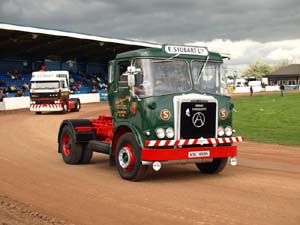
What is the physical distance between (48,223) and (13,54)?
46.0 metres

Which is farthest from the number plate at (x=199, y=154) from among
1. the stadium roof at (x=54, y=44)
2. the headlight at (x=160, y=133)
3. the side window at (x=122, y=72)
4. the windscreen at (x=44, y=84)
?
the stadium roof at (x=54, y=44)

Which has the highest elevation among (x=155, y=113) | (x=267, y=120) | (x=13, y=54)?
(x=13, y=54)

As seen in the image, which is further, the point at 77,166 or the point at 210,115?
the point at 77,166

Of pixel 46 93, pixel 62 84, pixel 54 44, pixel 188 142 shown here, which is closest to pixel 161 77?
pixel 188 142

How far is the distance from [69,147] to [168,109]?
380 cm

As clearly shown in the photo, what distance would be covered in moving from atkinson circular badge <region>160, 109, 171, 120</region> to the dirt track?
1.29 meters

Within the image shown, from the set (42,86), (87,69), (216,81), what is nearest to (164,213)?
(216,81)

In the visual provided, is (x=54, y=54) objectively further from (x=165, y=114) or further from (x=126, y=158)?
(x=165, y=114)

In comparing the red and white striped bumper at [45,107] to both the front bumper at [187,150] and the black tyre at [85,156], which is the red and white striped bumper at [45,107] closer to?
the black tyre at [85,156]

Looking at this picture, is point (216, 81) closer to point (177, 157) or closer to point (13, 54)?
point (177, 157)

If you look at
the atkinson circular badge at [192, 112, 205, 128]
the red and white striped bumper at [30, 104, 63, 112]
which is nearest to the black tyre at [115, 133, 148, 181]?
the atkinson circular badge at [192, 112, 205, 128]

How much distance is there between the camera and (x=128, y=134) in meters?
9.91

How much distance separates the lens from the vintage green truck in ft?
31.0

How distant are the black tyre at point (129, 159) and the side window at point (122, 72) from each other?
104 centimetres
